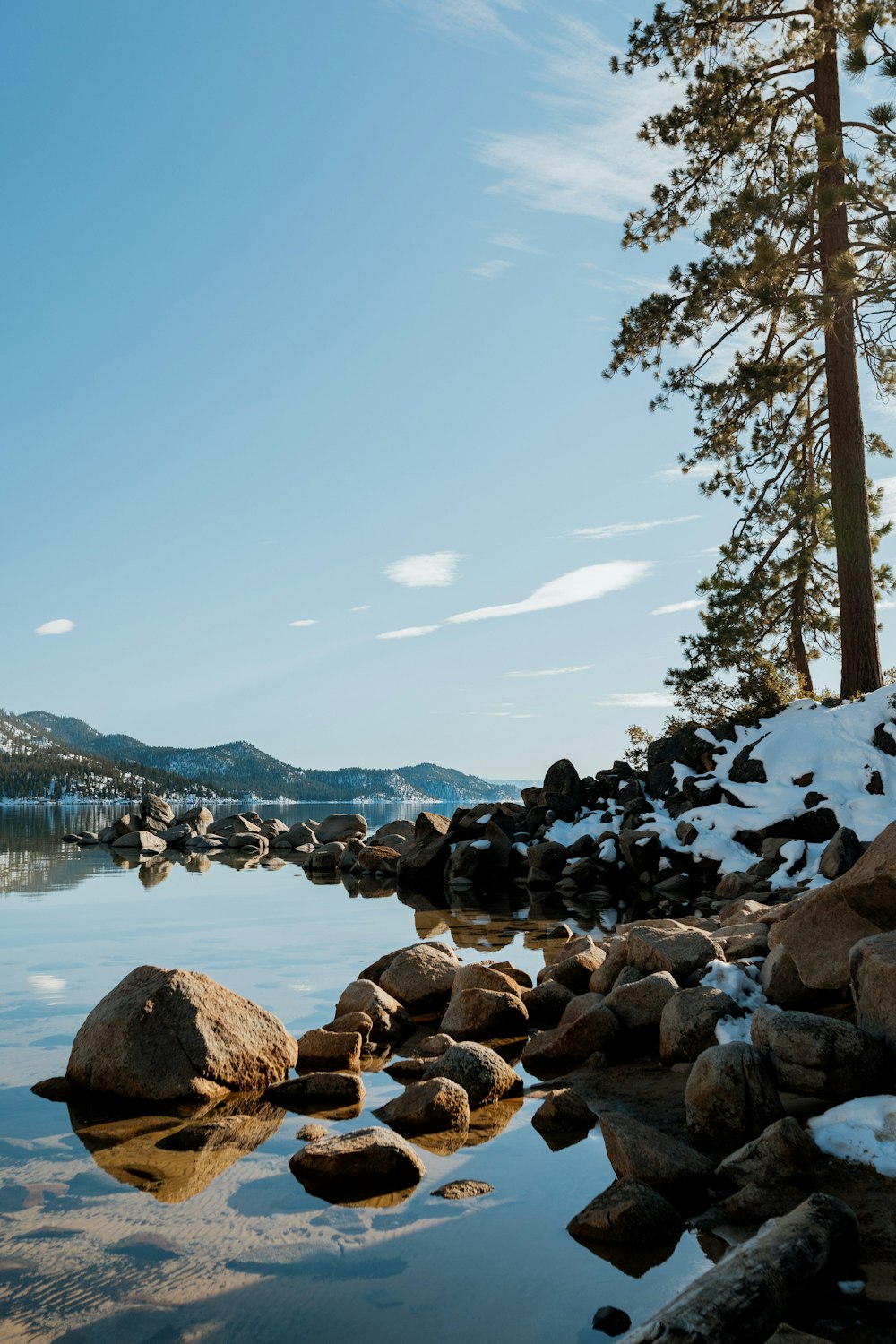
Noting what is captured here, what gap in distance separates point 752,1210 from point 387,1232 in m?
1.73

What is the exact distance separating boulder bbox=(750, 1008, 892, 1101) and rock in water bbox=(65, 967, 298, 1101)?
11.8 feet

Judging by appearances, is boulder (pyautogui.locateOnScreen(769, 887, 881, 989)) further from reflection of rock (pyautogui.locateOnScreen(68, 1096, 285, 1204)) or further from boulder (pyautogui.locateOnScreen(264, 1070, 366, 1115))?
reflection of rock (pyautogui.locateOnScreen(68, 1096, 285, 1204))

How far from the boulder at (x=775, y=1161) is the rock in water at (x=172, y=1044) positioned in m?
3.46

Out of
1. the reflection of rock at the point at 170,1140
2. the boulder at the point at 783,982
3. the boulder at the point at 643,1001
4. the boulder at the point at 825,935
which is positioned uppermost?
the boulder at the point at 825,935

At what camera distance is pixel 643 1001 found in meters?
7.73

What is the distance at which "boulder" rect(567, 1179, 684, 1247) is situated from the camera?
4371 mm

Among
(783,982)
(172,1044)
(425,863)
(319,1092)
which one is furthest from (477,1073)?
(425,863)

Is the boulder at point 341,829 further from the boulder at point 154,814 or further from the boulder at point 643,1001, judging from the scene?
the boulder at point 643,1001

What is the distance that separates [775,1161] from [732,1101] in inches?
26.9

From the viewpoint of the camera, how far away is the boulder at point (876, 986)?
225 inches

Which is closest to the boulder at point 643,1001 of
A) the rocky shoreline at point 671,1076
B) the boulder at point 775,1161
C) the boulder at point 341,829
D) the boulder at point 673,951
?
the rocky shoreline at point 671,1076

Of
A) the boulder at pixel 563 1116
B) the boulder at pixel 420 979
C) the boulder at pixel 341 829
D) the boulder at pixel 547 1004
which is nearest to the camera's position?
the boulder at pixel 563 1116

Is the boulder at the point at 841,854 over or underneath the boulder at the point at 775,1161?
over

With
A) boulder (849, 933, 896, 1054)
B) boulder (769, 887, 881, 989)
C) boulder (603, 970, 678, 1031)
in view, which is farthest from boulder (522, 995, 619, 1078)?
boulder (849, 933, 896, 1054)
